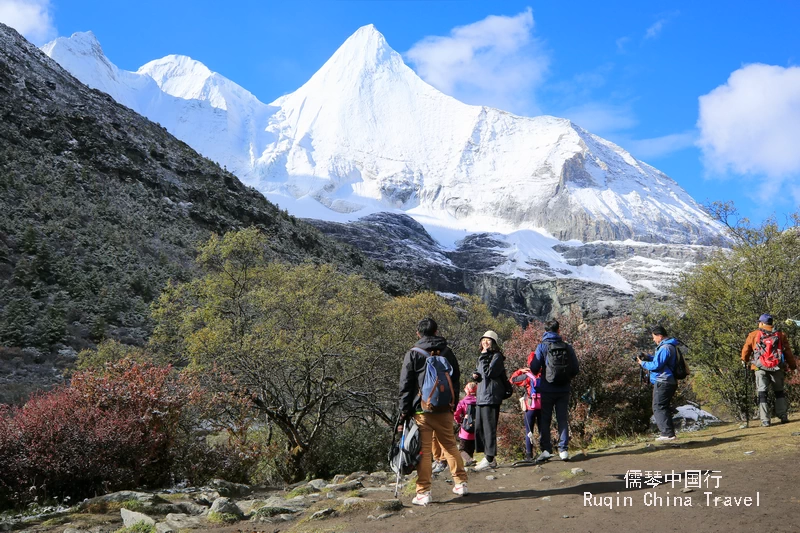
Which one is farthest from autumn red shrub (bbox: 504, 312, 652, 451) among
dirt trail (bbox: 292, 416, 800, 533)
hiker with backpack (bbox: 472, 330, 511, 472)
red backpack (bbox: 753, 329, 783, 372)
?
hiker with backpack (bbox: 472, 330, 511, 472)

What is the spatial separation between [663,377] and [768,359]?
6.61 ft

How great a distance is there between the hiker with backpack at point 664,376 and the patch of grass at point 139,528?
7.02 metres

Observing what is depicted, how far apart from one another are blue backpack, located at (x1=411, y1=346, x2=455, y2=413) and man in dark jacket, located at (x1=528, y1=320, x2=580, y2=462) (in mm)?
2178

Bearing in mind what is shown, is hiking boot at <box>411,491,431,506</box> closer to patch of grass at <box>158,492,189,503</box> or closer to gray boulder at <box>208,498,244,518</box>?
gray boulder at <box>208,498,244,518</box>

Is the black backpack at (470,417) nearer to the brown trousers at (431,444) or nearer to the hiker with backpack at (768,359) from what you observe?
the brown trousers at (431,444)

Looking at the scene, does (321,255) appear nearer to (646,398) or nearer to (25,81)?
(25,81)

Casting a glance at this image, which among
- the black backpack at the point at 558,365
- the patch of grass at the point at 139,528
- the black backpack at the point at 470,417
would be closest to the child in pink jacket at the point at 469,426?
the black backpack at the point at 470,417

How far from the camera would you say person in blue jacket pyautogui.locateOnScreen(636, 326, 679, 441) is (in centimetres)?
784

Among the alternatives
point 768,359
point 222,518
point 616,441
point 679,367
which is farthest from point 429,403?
point 768,359

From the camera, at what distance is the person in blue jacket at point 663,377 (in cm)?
784

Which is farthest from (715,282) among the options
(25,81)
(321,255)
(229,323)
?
(25,81)

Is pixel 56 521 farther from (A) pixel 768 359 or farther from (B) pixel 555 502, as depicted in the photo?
(A) pixel 768 359

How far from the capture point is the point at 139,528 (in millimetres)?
5598

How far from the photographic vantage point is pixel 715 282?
11.7 metres
